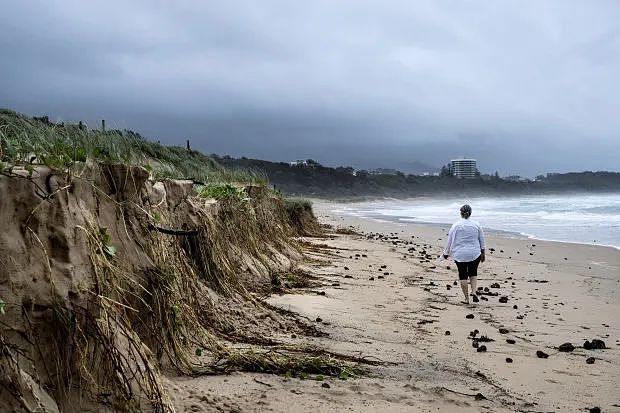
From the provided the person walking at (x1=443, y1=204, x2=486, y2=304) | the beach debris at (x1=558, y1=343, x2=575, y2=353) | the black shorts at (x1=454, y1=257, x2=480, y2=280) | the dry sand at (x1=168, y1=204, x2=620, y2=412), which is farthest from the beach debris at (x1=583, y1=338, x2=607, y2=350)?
the black shorts at (x1=454, y1=257, x2=480, y2=280)

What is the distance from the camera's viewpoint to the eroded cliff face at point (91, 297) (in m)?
3.15

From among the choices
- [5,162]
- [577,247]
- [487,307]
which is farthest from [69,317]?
[577,247]

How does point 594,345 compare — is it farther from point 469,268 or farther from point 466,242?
point 466,242

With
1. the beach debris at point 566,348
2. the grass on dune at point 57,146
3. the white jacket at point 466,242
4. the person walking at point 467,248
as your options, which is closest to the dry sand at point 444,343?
the beach debris at point 566,348

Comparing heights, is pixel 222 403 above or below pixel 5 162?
below

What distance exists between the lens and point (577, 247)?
1739cm

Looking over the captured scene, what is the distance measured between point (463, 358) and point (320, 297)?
295 centimetres

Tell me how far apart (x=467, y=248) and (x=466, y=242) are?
0.43 ft

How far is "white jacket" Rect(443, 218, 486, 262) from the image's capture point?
9578 millimetres

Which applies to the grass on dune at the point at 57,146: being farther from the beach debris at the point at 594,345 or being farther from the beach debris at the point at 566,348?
the beach debris at the point at 594,345

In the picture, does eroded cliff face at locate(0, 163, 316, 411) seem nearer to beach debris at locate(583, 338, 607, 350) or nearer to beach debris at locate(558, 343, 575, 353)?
beach debris at locate(558, 343, 575, 353)

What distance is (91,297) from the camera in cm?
349

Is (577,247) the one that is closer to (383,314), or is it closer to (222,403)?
(383,314)

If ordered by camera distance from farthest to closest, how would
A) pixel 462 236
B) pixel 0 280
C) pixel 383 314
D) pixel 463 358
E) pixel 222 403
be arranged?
1. pixel 462 236
2. pixel 383 314
3. pixel 463 358
4. pixel 222 403
5. pixel 0 280
